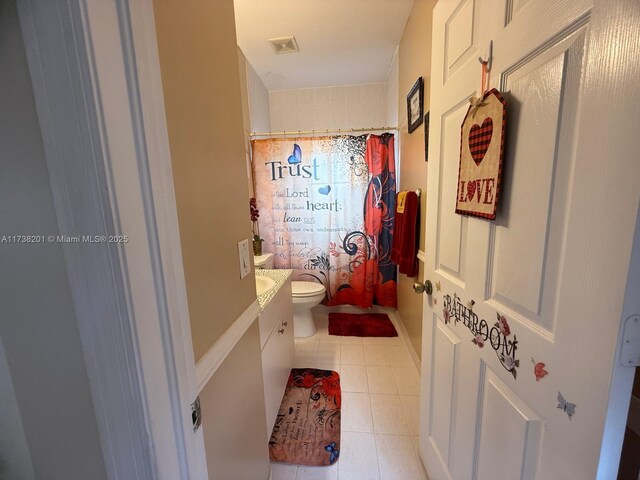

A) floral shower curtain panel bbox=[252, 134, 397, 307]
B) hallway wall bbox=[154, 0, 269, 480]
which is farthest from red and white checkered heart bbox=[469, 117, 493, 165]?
floral shower curtain panel bbox=[252, 134, 397, 307]

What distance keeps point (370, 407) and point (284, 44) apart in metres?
2.79

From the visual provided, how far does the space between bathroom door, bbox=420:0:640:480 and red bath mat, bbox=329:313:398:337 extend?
1490mm

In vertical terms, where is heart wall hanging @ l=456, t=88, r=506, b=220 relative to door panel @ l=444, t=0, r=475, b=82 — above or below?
below

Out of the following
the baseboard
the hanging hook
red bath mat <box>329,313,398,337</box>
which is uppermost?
the hanging hook

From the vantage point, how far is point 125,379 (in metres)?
0.39

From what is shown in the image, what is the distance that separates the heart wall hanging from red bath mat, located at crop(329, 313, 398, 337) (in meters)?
1.87

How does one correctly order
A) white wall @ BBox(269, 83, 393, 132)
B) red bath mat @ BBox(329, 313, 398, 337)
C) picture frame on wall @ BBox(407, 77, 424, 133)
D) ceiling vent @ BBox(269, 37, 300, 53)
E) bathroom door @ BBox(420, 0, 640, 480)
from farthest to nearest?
white wall @ BBox(269, 83, 393, 132) → red bath mat @ BBox(329, 313, 398, 337) → ceiling vent @ BBox(269, 37, 300, 53) → picture frame on wall @ BBox(407, 77, 424, 133) → bathroom door @ BBox(420, 0, 640, 480)

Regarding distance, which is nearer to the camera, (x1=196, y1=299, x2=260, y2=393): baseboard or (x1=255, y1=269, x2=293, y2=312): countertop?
(x1=196, y1=299, x2=260, y2=393): baseboard

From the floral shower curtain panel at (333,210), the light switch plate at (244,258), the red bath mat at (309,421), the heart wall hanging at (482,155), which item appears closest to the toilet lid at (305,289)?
the floral shower curtain panel at (333,210)

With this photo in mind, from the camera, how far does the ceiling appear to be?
1.75 meters

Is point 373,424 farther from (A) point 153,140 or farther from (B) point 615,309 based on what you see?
(A) point 153,140

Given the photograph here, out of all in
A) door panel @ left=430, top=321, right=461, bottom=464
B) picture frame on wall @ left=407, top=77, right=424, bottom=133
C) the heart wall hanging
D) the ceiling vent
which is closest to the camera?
the heart wall hanging

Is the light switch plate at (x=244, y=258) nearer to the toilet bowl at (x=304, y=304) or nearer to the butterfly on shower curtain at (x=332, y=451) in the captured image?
the butterfly on shower curtain at (x=332, y=451)

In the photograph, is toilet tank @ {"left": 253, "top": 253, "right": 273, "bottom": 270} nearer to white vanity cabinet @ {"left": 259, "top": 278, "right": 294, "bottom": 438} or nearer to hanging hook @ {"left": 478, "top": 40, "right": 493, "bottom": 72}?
white vanity cabinet @ {"left": 259, "top": 278, "right": 294, "bottom": 438}
